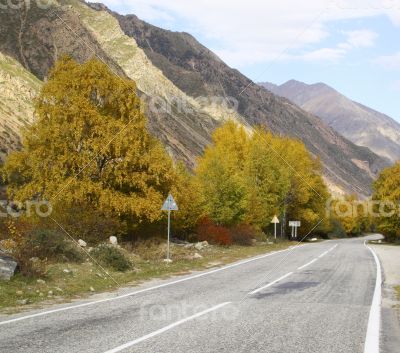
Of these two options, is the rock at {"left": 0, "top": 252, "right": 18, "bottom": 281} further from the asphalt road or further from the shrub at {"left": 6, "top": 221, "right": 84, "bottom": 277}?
the asphalt road

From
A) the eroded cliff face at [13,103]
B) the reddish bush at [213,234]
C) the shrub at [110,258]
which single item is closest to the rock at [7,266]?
the shrub at [110,258]

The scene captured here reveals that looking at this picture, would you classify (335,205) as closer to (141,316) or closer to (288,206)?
(288,206)

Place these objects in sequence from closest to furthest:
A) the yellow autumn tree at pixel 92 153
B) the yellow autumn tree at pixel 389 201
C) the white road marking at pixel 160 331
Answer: the white road marking at pixel 160 331 → the yellow autumn tree at pixel 92 153 → the yellow autumn tree at pixel 389 201

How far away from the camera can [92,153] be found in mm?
23906

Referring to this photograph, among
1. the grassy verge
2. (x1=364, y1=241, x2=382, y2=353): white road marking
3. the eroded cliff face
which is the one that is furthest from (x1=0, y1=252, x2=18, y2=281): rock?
the eroded cliff face

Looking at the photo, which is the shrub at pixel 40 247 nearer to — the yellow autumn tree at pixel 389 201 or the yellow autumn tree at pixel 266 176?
the yellow autumn tree at pixel 266 176

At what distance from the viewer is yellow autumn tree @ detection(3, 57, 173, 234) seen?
23.3 m

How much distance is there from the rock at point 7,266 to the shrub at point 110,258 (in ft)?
13.1

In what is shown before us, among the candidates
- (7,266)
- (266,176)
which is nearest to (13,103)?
(266,176)

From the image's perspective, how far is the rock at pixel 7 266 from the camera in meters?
12.6

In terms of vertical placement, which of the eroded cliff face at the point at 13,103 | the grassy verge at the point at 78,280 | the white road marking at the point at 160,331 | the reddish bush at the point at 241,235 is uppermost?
the eroded cliff face at the point at 13,103

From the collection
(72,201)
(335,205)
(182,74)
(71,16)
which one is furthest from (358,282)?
(182,74)

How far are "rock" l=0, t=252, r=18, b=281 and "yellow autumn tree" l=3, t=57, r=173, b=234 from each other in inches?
360

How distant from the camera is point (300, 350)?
6855 mm
